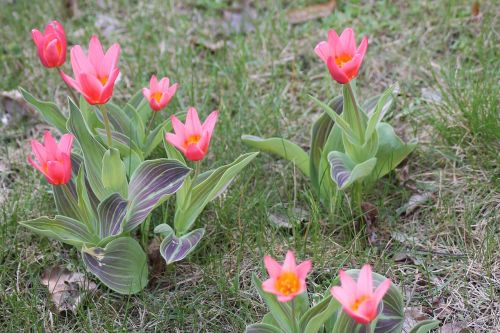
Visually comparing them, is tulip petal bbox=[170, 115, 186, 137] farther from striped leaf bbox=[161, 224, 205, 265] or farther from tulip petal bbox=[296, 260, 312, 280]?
tulip petal bbox=[296, 260, 312, 280]

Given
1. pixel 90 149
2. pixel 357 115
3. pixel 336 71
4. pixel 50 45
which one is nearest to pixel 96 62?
pixel 50 45

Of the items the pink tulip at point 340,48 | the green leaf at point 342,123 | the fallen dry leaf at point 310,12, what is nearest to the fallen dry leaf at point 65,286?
the green leaf at point 342,123

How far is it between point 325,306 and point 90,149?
3.09 feet

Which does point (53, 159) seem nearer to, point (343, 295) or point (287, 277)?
point (287, 277)

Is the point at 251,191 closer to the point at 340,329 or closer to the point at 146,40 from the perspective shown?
the point at 340,329

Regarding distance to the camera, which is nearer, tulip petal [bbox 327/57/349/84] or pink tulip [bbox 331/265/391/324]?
pink tulip [bbox 331/265/391/324]

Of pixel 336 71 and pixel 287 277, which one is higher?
pixel 336 71

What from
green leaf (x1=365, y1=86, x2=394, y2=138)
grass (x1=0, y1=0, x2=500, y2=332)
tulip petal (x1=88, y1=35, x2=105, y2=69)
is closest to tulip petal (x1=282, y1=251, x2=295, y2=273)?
grass (x1=0, y1=0, x2=500, y2=332)

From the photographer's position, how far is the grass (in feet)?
7.10

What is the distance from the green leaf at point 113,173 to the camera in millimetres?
2098

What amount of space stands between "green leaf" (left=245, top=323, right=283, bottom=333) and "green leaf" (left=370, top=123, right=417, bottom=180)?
0.81m

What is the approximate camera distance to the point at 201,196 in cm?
222

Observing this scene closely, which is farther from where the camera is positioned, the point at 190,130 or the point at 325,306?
the point at 190,130

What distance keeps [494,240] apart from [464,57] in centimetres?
110
